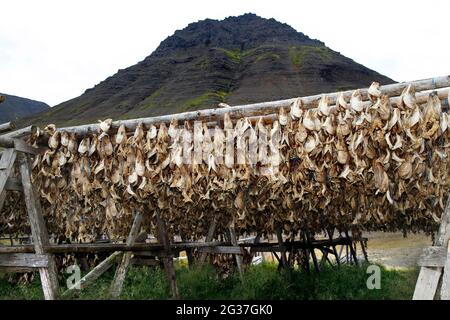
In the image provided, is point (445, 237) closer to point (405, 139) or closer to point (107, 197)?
point (405, 139)

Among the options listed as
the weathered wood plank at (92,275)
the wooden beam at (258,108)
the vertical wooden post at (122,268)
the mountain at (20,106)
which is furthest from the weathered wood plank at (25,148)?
the mountain at (20,106)

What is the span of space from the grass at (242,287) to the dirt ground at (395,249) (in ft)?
33.8

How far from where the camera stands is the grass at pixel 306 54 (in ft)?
358

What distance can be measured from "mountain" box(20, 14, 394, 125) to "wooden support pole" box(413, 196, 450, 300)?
245ft

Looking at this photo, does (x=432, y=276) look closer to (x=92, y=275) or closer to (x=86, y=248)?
(x=86, y=248)

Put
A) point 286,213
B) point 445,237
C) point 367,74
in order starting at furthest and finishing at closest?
1. point 367,74
2. point 286,213
3. point 445,237

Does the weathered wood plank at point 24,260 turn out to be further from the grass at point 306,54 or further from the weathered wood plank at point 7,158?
the grass at point 306,54

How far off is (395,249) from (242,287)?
2100cm

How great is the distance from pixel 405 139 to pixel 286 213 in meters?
3.25

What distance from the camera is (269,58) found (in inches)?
4343

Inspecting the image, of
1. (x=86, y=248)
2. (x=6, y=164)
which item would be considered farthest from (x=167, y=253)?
(x=6, y=164)

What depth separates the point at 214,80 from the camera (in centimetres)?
10069

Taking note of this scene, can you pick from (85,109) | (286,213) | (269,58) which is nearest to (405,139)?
(286,213)

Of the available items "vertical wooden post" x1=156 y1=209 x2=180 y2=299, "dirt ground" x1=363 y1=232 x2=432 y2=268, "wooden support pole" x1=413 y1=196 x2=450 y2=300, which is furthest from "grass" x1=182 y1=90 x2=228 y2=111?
"wooden support pole" x1=413 y1=196 x2=450 y2=300
